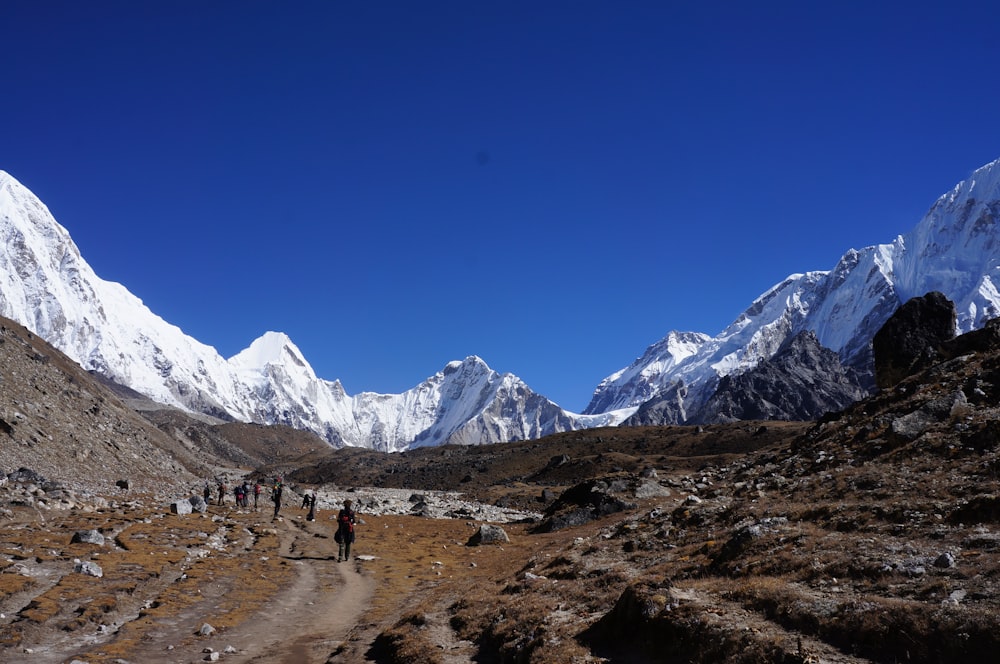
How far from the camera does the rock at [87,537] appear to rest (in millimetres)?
24233

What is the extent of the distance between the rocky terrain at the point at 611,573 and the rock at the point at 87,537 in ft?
0.26

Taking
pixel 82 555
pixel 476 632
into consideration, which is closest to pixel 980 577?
pixel 476 632

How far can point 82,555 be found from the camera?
21844 mm

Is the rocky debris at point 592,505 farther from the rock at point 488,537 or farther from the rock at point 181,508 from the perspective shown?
the rock at point 181,508

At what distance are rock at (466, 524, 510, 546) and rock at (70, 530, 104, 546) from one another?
2078cm

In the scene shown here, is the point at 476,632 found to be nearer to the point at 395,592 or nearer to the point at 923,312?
the point at 395,592

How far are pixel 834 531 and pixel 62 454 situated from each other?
6689 cm

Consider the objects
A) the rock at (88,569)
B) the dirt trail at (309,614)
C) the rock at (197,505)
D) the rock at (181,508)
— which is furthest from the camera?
the rock at (197,505)

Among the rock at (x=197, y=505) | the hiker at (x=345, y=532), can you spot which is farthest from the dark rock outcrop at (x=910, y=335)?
the rock at (x=197, y=505)

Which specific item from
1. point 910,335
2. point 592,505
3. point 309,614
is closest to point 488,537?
point 592,505

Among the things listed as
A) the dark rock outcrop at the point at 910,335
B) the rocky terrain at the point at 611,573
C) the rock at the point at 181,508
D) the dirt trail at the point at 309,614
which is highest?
the dark rock outcrop at the point at 910,335

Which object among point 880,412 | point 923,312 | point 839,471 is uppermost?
point 923,312

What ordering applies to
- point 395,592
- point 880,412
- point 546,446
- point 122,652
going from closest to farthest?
1. point 122,652
2. point 395,592
3. point 880,412
4. point 546,446

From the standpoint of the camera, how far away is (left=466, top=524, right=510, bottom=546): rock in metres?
39.3
